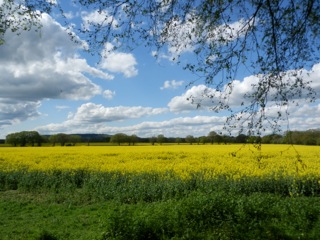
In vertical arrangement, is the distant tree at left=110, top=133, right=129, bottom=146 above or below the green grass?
above

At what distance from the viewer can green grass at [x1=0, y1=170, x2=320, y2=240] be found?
344 inches

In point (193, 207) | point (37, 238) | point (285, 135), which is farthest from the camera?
point (193, 207)

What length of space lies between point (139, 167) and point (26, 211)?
335 inches

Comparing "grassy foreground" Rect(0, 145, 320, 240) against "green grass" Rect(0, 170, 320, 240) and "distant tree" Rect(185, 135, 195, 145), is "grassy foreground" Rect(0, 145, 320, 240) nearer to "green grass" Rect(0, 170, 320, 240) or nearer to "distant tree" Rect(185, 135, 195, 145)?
"green grass" Rect(0, 170, 320, 240)

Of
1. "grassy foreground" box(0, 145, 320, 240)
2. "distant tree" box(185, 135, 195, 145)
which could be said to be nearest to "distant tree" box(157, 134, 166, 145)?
"distant tree" box(185, 135, 195, 145)

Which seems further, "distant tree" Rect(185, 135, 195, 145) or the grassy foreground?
"distant tree" Rect(185, 135, 195, 145)

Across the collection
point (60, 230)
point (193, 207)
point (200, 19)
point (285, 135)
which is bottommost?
point (60, 230)

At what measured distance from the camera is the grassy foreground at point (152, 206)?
→ 878 cm

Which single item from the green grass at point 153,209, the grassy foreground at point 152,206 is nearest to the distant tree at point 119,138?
the grassy foreground at point 152,206

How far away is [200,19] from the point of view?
20.9ft

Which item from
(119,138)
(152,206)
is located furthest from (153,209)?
(119,138)

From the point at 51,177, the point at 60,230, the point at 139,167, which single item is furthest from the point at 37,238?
the point at 139,167

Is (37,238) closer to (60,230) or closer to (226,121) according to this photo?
(60,230)

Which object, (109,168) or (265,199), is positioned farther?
(109,168)
